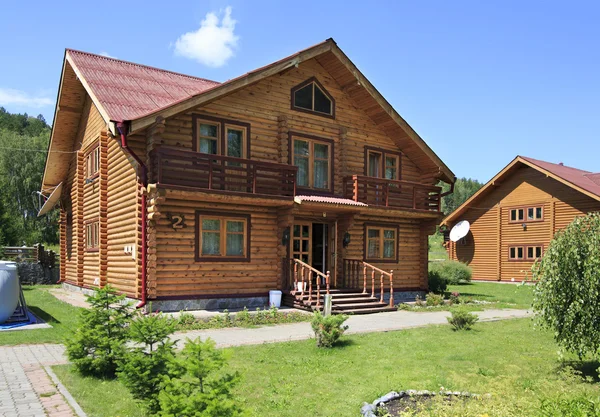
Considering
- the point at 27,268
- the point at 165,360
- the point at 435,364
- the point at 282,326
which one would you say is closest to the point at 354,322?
the point at 282,326

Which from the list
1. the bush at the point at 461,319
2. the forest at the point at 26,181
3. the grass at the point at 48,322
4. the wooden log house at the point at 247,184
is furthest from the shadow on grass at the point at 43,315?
the forest at the point at 26,181

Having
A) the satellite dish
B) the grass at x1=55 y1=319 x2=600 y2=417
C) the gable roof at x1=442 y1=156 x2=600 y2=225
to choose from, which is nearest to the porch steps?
the grass at x1=55 y1=319 x2=600 y2=417

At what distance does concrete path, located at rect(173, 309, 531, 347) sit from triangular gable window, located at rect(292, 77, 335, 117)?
775 cm

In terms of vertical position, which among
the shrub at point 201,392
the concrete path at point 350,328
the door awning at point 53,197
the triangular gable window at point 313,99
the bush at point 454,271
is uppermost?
the triangular gable window at point 313,99

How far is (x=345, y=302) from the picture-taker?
1705 cm

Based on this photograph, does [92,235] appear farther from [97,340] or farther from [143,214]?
[97,340]

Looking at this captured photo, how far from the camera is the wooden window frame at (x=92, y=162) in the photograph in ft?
64.6

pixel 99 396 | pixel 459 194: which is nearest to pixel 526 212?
pixel 99 396

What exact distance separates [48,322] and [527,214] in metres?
29.8

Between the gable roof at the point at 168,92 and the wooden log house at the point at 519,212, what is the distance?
43.4 ft

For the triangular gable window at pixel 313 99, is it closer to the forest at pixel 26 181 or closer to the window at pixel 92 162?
the window at pixel 92 162

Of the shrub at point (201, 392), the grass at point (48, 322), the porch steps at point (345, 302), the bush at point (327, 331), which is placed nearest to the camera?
the shrub at point (201, 392)

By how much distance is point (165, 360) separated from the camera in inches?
241

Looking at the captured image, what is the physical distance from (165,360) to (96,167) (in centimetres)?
1572
